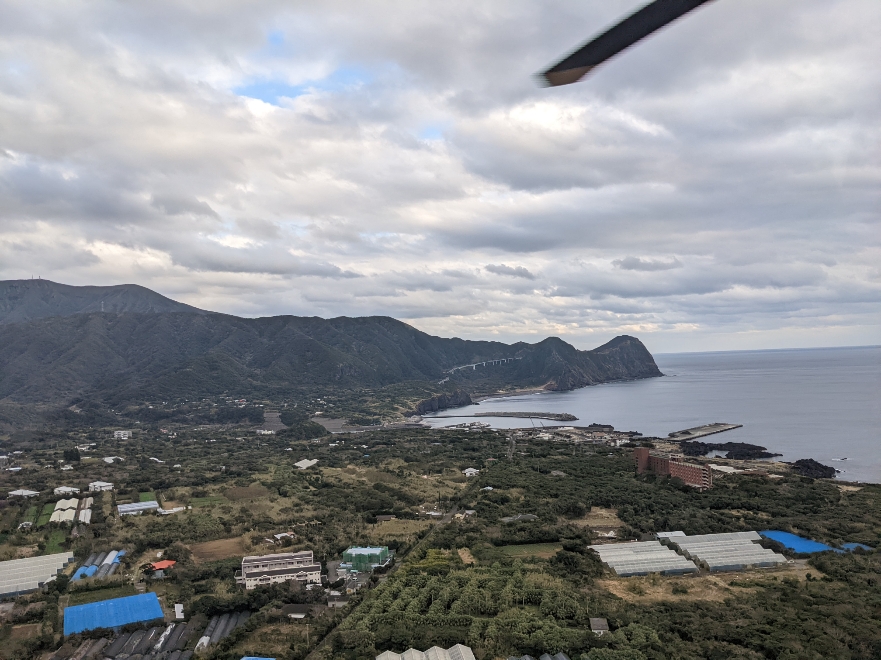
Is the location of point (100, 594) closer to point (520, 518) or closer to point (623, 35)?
point (520, 518)

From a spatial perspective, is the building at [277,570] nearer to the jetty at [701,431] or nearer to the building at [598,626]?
the building at [598,626]

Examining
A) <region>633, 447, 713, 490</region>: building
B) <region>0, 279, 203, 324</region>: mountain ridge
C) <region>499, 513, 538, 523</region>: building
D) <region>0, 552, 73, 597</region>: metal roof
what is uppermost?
<region>0, 279, 203, 324</region>: mountain ridge

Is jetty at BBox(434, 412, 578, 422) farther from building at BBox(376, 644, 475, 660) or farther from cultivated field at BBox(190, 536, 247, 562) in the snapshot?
building at BBox(376, 644, 475, 660)

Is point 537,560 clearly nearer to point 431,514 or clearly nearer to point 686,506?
point 431,514

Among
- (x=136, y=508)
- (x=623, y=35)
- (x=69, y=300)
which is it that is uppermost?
(x=69, y=300)

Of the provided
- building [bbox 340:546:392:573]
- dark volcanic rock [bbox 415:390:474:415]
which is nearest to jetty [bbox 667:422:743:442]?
building [bbox 340:546:392:573]

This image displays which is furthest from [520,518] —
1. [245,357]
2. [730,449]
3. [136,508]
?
[245,357]

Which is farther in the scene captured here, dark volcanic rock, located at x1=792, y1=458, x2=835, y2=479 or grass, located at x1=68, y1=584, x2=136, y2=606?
dark volcanic rock, located at x1=792, y1=458, x2=835, y2=479

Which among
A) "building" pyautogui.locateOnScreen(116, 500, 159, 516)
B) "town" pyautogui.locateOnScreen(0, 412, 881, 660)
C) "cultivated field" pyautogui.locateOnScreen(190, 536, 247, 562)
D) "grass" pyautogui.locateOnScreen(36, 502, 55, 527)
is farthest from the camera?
"building" pyautogui.locateOnScreen(116, 500, 159, 516)
